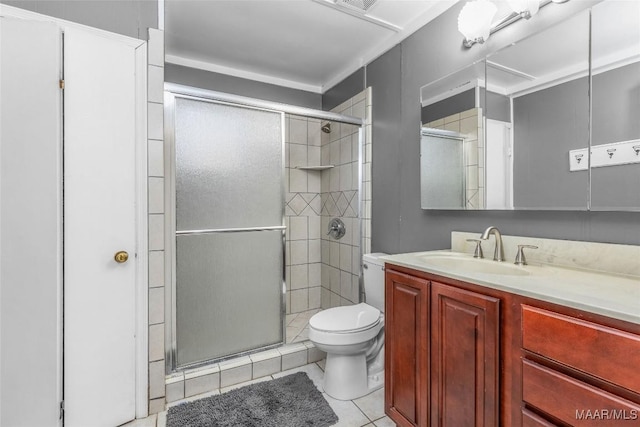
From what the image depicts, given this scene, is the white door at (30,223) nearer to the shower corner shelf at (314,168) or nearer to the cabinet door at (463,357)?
the cabinet door at (463,357)

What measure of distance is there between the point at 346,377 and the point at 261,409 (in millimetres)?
513

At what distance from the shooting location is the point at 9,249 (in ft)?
4.17

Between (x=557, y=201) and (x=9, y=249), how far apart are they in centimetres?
234

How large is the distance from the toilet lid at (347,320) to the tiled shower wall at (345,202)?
0.59 meters

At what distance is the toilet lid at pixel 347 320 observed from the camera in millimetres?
1762

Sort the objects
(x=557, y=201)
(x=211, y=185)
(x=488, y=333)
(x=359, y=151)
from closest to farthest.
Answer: (x=488, y=333) → (x=557, y=201) → (x=211, y=185) → (x=359, y=151)

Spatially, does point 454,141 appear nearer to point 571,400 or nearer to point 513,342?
point 513,342

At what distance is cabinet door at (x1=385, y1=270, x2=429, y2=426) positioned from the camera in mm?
1280

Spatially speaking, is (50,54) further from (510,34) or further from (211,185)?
(510,34)

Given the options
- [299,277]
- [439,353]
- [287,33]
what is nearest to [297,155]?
[287,33]

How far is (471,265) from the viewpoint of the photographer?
1.47 m

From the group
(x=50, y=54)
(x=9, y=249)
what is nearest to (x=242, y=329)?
(x=9, y=249)

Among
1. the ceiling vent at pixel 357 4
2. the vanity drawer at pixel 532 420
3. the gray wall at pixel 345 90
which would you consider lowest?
the vanity drawer at pixel 532 420

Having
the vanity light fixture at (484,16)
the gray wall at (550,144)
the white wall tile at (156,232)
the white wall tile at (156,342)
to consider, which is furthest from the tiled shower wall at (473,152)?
the white wall tile at (156,342)
